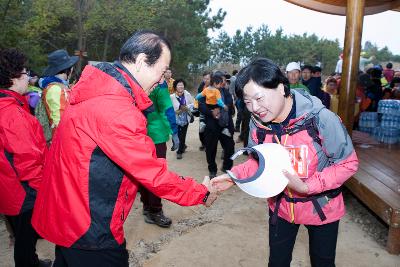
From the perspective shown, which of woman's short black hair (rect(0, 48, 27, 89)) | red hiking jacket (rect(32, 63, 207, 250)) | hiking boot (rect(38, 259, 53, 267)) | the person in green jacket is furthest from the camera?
the person in green jacket

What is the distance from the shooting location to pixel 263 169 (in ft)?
5.74

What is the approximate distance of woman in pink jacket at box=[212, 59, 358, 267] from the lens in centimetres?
191

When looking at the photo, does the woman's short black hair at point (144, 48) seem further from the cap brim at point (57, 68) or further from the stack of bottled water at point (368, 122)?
the stack of bottled water at point (368, 122)

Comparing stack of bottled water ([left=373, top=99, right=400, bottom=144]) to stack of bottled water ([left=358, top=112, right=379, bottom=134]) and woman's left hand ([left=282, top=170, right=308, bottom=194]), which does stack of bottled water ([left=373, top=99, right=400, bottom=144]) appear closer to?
stack of bottled water ([left=358, top=112, right=379, bottom=134])

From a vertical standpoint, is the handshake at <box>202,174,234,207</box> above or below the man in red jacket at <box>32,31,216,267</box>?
below

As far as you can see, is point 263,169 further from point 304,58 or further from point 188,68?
point 304,58

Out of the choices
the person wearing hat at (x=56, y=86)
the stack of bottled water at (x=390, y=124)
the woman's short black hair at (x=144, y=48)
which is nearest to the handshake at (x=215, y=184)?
the woman's short black hair at (x=144, y=48)

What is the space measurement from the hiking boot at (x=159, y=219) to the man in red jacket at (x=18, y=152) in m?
1.64

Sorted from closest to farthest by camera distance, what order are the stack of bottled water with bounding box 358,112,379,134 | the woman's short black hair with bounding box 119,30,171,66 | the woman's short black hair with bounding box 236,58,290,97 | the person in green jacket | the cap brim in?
the woman's short black hair with bounding box 119,30,171,66 < the woman's short black hair with bounding box 236,58,290,97 < the cap brim < the person in green jacket < the stack of bottled water with bounding box 358,112,379,134

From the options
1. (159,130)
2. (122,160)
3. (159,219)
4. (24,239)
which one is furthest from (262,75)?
(159,219)

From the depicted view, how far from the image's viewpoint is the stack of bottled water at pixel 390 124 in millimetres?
6195

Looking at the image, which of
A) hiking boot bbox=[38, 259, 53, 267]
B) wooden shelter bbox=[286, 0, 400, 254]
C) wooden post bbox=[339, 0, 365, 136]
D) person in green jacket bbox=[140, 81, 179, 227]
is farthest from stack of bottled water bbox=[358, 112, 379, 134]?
hiking boot bbox=[38, 259, 53, 267]

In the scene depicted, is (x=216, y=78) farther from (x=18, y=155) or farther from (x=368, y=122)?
(x=18, y=155)

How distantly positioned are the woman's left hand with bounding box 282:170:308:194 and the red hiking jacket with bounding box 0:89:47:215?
1.84 metres
